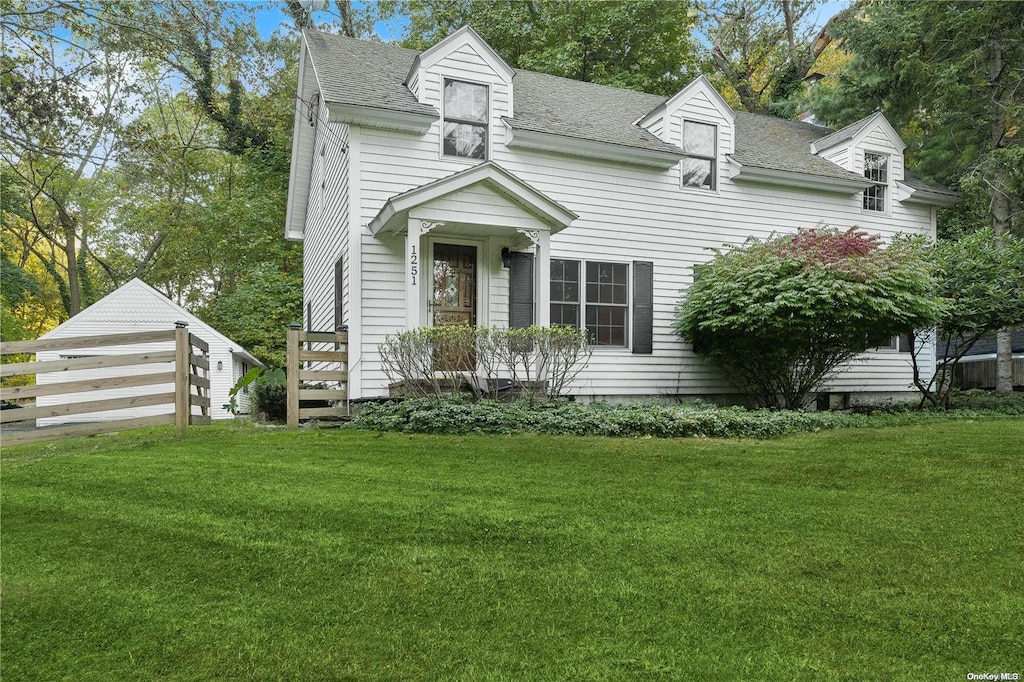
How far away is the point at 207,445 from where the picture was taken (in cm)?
598

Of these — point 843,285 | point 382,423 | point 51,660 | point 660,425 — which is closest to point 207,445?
point 382,423

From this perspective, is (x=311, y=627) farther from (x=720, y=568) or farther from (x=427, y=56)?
(x=427, y=56)

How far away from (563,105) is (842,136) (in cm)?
606

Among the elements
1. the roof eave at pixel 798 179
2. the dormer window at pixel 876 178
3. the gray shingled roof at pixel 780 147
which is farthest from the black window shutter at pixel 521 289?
the dormer window at pixel 876 178

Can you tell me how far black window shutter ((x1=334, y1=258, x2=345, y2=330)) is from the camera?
31.4 ft

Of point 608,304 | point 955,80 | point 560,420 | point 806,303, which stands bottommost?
point 560,420

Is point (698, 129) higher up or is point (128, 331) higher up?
point (698, 129)

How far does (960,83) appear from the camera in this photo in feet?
43.8

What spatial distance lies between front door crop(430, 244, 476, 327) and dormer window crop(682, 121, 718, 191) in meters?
4.54

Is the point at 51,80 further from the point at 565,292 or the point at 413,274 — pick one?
the point at 565,292

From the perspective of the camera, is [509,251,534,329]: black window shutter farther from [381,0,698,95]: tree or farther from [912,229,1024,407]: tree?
[381,0,698,95]: tree

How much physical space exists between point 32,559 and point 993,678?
14.0 feet

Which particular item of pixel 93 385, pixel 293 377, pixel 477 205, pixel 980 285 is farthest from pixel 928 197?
pixel 93 385

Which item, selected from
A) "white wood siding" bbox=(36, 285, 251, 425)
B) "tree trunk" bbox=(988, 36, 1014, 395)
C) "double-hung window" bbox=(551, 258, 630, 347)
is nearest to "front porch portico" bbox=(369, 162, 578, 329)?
"double-hung window" bbox=(551, 258, 630, 347)
